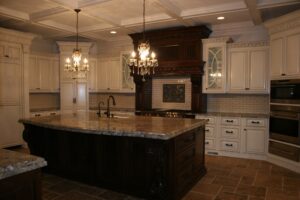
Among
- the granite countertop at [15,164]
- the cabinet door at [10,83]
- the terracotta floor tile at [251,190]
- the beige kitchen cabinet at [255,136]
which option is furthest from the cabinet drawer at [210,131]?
the cabinet door at [10,83]

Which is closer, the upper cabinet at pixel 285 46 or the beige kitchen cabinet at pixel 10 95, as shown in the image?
the upper cabinet at pixel 285 46

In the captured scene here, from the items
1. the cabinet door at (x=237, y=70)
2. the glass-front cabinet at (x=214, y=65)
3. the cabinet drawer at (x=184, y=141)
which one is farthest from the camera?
the glass-front cabinet at (x=214, y=65)

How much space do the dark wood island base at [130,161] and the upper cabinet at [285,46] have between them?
6.83ft

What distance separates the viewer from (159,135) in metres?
2.82

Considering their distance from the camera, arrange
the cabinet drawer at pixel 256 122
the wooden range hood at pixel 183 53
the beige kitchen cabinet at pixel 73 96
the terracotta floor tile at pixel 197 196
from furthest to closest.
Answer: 1. the beige kitchen cabinet at pixel 73 96
2. the wooden range hood at pixel 183 53
3. the cabinet drawer at pixel 256 122
4. the terracotta floor tile at pixel 197 196

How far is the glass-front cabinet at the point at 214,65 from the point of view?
5.65 metres

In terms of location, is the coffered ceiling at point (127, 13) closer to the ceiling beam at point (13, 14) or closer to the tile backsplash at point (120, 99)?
the ceiling beam at point (13, 14)

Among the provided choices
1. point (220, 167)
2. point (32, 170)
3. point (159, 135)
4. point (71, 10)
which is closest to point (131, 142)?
point (159, 135)

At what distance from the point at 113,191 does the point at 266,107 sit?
3999mm

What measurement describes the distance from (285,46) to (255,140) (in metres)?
1.99

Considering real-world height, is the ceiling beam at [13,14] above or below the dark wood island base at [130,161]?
above

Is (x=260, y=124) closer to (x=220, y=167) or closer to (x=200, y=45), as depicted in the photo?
(x=220, y=167)

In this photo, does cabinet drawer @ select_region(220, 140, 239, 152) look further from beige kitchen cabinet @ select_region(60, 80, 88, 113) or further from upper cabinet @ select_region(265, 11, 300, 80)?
beige kitchen cabinet @ select_region(60, 80, 88, 113)

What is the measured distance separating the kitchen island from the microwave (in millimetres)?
1792
